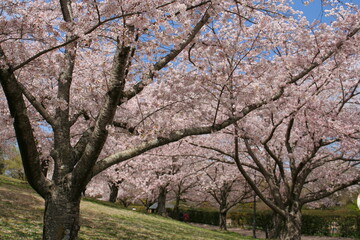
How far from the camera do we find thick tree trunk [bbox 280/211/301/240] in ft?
36.8

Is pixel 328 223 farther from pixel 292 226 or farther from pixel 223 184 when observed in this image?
pixel 292 226

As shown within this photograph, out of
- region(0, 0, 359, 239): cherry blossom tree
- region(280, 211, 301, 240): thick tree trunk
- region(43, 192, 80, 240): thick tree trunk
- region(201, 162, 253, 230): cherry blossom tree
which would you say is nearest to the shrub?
region(201, 162, 253, 230): cherry blossom tree

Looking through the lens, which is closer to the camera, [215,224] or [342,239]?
[342,239]

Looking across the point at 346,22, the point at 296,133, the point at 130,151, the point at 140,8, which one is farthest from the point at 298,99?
the point at 140,8

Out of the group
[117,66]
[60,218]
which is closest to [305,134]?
[117,66]

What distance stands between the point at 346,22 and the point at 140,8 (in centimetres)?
631

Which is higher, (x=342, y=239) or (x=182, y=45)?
(x=182, y=45)

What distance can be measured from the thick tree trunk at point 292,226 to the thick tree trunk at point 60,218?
8.76 m

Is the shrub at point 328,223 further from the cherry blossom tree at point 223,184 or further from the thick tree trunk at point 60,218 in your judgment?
the thick tree trunk at point 60,218

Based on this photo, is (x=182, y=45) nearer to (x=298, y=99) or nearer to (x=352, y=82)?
(x=298, y=99)

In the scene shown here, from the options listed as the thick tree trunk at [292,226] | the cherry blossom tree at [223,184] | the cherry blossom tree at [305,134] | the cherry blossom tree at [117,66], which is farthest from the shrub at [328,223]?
the cherry blossom tree at [117,66]

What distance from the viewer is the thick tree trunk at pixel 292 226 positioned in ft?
36.8

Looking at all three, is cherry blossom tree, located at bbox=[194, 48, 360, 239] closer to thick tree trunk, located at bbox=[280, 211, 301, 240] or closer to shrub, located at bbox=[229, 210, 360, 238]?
thick tree trunk, located at bbox=[280, 211, 301, 240]

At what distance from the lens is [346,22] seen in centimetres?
804
